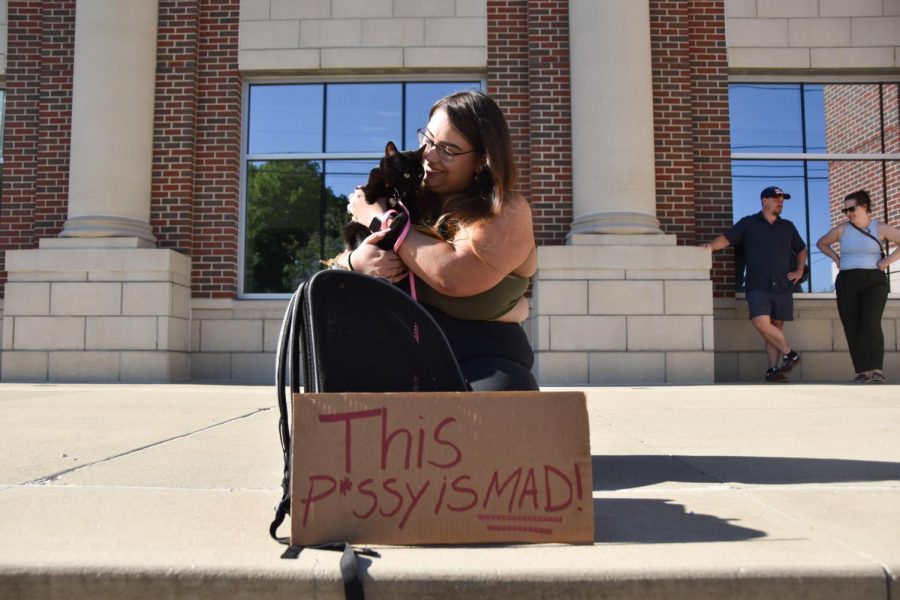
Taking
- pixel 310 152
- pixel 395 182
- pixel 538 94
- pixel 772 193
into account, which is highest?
pixel 538 94

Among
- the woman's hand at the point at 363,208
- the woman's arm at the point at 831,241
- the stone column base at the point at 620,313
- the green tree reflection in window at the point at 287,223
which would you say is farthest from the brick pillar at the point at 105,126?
the woman's arm at the point at 831,241

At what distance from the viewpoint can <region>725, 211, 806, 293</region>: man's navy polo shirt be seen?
24.0ft

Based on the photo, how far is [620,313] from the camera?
280 inches

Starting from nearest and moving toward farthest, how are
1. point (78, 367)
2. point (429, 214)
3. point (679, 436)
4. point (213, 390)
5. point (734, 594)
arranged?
point (734, 594) < point (429, 214) < point (679, 436) < point (213, 390) < point (78, 367)

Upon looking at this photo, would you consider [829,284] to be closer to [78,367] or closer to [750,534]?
[750,534]

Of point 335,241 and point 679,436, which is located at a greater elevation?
point 335,241

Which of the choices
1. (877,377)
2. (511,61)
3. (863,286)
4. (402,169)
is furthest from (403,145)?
(402,169)

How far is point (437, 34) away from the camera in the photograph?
26.4ft

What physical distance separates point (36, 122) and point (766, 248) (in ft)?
→ 25.9

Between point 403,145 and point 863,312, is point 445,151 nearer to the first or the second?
point 403,145

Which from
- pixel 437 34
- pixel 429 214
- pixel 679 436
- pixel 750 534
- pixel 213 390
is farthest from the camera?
pixel 437 34

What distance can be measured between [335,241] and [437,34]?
2520 mm

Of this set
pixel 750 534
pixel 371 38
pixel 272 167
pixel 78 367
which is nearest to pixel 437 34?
pixel 371 38

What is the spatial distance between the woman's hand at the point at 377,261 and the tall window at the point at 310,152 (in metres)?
6.15
